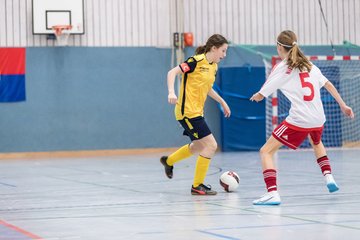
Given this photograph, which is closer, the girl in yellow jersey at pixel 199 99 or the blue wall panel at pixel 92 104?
the girl in yellow jersey at pixel 199 99

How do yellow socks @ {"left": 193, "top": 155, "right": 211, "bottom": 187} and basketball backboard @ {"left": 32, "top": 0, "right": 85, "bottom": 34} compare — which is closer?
yellow socks @ {"left": 193, "top": 155, "right": 211, "bottom": 187}

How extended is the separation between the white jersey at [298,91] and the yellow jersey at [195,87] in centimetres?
155

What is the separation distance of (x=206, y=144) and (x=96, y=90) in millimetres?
12725

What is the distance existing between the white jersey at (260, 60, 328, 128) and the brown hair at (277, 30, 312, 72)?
6cm

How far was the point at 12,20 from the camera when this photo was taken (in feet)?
69.2

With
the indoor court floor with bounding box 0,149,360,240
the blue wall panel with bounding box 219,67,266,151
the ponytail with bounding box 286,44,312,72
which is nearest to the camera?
the indoor court floor with bounding box 0,149,360,240

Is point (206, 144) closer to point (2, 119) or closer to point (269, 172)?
point (269, 172)

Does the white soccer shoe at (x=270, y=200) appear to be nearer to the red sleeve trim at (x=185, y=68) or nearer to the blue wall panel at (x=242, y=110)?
the red sleeve trim at (x=185, y=68)

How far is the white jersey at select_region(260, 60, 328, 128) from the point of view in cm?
843

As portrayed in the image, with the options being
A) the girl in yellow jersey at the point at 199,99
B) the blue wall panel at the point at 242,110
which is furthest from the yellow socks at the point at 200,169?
the blue wall panel at the point at 242,110

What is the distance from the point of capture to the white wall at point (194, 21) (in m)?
21.2

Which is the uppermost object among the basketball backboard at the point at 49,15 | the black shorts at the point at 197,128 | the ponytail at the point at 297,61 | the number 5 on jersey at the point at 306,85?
the basketball backboard at the point at 49,15

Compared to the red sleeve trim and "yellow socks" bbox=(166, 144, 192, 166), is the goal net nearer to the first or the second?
"yellow socks" bbox=(166, 144, 192, 166)

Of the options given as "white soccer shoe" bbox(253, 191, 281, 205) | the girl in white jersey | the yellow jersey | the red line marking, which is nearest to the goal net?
the yellow jersey
